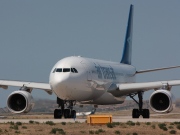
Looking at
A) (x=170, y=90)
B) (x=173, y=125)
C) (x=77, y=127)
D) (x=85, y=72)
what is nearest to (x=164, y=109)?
(x=170, y=90)

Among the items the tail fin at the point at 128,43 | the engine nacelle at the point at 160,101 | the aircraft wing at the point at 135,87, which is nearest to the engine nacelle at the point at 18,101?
the aircraft wing at the point at 135,87

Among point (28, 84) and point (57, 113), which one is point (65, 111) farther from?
point (28, 84)

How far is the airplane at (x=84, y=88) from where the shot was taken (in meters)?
36.8

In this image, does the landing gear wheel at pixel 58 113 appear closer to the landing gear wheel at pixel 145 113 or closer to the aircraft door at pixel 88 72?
the aircraft door at pixel 88 72

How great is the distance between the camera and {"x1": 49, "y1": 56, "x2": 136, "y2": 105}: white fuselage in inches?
1433

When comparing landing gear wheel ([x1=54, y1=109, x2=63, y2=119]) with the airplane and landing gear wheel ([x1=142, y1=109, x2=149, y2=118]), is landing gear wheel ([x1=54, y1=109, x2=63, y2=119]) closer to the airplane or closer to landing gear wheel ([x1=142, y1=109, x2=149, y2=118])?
the airplane

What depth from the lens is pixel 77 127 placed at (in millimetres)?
27172

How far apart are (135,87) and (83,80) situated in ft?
17.3

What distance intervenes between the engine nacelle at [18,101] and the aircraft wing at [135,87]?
681cm

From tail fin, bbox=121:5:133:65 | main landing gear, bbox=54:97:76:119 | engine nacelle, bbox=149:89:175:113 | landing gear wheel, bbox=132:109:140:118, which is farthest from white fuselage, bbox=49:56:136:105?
tail fin, bbox=121:5:133:65

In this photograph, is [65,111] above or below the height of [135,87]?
below

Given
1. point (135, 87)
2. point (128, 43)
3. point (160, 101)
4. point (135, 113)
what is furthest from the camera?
point (128, 43)

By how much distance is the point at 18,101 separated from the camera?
38125 millimetres

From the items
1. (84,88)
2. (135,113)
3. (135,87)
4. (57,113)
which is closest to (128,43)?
(135,113)
